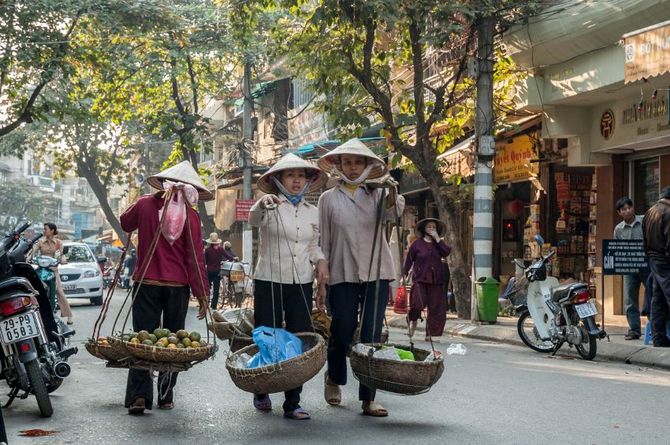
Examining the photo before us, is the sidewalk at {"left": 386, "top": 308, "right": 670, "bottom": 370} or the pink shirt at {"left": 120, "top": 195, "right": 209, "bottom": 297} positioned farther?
the sidewalk at {"left": 386, "top": 308, "right": 670, "bottom": 370}

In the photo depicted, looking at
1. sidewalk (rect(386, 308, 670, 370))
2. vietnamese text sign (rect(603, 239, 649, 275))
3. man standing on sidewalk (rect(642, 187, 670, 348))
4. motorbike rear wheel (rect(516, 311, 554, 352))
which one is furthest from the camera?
vietnamese text sign (rect(603, 239, 649, 275))

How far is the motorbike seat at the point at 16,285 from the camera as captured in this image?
7119mm

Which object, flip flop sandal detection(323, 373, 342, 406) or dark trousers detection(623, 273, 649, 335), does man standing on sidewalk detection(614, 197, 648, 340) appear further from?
flip flop sandal detection(323, 373, 342, 406)

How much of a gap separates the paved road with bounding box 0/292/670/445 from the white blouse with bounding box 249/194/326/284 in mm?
1008

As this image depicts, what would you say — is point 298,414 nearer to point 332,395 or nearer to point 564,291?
point 332,395

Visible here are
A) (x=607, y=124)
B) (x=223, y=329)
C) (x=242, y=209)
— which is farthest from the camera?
(x=242, y=209)

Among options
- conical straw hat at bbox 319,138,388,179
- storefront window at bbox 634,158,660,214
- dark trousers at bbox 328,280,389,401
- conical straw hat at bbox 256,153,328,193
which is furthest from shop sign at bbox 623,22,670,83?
dark trousers at bbox 328,280,389,401

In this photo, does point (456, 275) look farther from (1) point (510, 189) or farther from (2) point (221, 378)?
(2) point (221, 378)

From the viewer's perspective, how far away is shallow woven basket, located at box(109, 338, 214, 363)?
261 inches

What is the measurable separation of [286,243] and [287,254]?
0.08 metres

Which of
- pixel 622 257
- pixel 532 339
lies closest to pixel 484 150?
pixel 622 257

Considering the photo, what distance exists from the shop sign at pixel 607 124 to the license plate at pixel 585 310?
21.7 ft

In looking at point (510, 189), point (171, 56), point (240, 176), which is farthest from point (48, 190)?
point (510, 189)

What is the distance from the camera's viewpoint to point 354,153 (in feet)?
24.3
